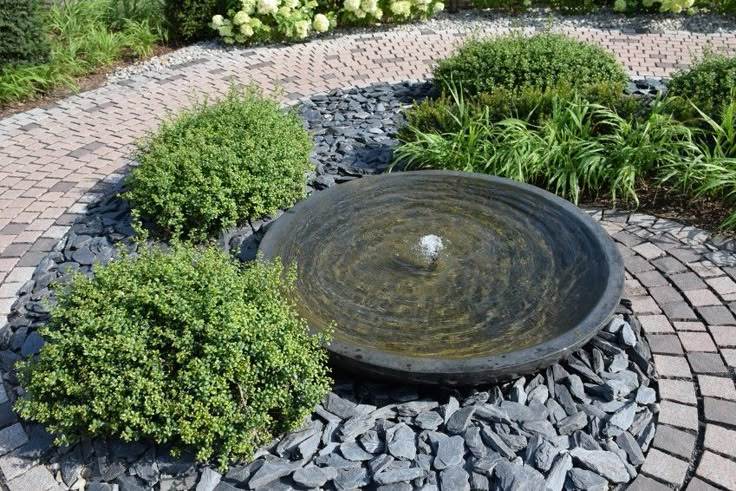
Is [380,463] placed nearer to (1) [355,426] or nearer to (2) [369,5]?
(1) [355,426]

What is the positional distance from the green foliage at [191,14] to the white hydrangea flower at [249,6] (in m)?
0.43

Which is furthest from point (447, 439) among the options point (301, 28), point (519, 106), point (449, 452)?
point (301, 28)

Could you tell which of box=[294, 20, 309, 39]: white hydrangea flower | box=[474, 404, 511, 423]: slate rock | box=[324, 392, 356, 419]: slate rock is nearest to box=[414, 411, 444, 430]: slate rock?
box=[474, 404, 511, 423]: slate rock

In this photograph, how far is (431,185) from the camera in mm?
4258

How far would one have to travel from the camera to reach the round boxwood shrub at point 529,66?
18.4 ft

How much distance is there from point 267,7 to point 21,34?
8.78 ft

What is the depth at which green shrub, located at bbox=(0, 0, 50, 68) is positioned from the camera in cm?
656

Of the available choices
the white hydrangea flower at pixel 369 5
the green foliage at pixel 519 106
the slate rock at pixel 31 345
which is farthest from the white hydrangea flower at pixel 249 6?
the slate rock at pixel 31 345

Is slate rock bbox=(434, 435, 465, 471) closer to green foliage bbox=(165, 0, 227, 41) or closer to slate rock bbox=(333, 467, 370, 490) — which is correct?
slate rock bbox=(333, 467, 370, 490)

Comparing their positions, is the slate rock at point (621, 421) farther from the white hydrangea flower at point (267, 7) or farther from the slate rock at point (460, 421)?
the white hydrangea flower at point (267, 7)

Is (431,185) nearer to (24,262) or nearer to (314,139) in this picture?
(314,139)

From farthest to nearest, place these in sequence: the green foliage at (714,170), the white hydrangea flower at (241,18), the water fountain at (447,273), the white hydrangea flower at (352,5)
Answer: the white hydrangea flower at (352,5)
the white hydrangea flower at (241,18)
the green foliage at (714,170)
the water fountain at (447,273)

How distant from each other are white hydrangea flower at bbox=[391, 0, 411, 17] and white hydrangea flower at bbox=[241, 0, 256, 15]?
1.77 m

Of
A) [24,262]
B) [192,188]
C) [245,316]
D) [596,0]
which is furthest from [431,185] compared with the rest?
[596,0]
